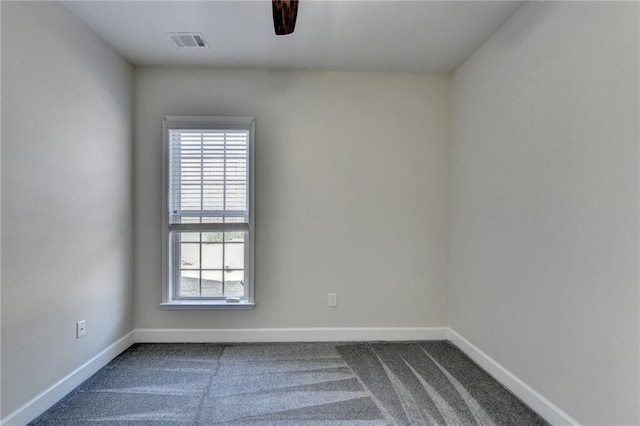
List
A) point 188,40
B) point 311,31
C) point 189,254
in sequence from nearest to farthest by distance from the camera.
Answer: point 311,31, point 188,40, point 189,254

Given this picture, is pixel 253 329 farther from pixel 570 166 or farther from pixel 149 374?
pixel 570 166

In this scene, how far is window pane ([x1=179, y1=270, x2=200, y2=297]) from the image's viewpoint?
3.21 meters

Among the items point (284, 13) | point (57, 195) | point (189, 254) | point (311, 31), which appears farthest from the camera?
point (189, 254)

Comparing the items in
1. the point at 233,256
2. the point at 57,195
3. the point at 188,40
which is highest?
the point at 188,40

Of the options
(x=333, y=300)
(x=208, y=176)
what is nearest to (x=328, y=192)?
(x=333, y=300)

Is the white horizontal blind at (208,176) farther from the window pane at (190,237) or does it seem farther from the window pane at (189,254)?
the window pane at (189,254)

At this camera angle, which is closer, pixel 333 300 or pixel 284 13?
pixel 284 13

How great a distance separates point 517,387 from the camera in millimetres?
2230

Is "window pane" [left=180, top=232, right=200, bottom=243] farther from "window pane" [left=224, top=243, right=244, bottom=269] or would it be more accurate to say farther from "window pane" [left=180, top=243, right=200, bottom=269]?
"window pane" [left=224, top=243, right=244, bottom=269]

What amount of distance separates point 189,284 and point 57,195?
4.59 feet

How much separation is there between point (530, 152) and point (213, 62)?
2668 mm

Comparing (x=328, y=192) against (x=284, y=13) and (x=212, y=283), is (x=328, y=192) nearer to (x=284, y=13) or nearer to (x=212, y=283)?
(x=212, y=283)

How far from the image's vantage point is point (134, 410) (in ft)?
6.86

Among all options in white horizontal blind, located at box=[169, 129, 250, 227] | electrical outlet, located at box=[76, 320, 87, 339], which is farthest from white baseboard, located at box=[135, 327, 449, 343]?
white horizontal blind, located at box=[169, 129, 250, 227]
